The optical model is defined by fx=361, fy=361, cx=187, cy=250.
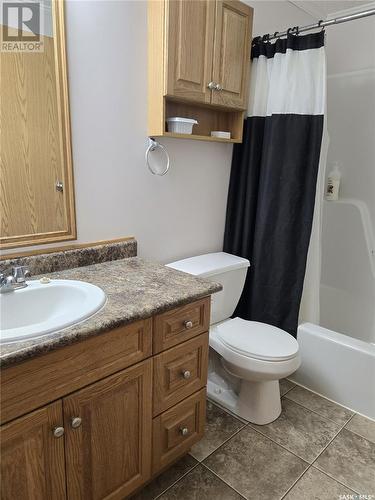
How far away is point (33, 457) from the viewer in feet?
3.18

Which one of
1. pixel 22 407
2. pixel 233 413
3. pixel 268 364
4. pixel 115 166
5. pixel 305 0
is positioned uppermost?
pixel 305 0

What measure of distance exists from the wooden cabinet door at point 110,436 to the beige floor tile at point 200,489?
0.21 m

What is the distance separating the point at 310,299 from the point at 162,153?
118 centimetres

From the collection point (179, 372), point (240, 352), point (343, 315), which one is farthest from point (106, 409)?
point (343, 315)

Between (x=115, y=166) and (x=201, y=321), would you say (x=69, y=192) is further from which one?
(x=201, y=321)

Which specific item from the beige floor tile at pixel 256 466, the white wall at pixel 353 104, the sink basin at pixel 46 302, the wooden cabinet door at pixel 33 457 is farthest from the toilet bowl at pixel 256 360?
the white wall at pixel 353 104

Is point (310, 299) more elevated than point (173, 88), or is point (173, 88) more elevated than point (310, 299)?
point (173, 88)

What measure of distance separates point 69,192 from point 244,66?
1088 mm

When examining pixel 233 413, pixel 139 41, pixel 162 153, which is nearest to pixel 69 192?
pixel 162 153

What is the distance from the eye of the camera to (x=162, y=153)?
5.77 ft

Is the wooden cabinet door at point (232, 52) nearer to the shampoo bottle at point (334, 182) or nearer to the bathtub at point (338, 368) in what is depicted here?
the shampoo bottle at point (334, 182)

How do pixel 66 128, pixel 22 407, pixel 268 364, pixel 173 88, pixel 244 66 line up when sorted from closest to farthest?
pixel 22 407
pixel 66 128
pixel 173 88
pixel 268 364
pixel 244 66

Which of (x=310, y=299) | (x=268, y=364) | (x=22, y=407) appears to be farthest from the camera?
(x=310, y=299)

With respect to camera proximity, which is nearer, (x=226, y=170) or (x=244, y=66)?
(x=244, y=66)
